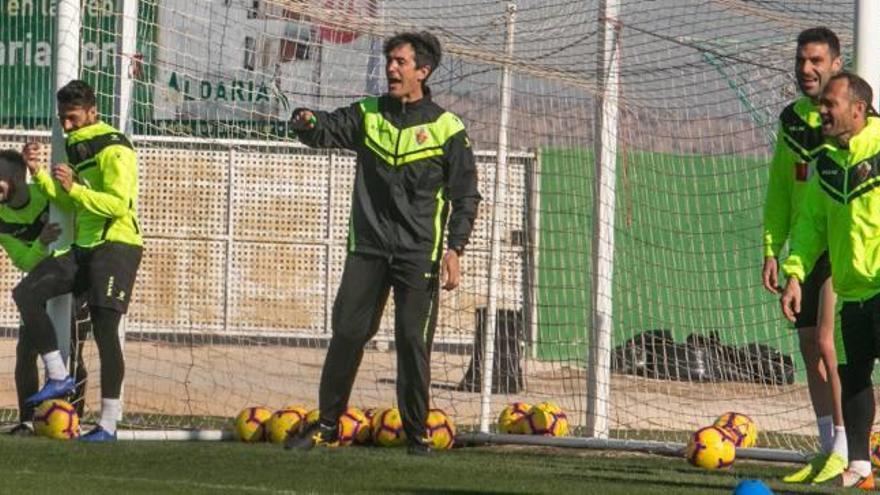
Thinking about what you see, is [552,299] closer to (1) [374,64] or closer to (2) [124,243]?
(1) [374,64]

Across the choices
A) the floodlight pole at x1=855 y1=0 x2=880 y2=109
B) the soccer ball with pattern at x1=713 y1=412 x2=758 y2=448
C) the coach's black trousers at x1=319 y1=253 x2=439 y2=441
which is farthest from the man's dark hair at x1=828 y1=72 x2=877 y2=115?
the soccer ball with pattern at x1=713 y1=412 x2=758 y2=448

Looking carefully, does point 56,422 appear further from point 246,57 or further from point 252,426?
point 246,57

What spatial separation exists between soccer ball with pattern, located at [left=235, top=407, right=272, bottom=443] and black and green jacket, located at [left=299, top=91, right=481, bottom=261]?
5.25 feet

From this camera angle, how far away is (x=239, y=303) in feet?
Result: 66.7

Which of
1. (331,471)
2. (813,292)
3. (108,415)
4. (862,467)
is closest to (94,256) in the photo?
(108,415)

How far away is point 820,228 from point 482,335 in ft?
18.5

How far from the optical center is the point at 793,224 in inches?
397

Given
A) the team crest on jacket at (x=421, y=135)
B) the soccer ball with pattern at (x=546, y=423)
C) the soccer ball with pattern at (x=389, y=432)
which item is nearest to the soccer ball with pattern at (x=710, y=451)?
the soccer ball with pattern at (x=546, y=423)

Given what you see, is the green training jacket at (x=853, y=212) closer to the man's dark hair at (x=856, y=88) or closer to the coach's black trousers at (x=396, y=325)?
the man's dark hair at (x=856, y=88)

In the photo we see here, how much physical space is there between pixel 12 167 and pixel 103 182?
42.5 inches

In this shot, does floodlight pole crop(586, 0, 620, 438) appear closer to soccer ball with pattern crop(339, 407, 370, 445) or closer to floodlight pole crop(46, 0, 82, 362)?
soccer ball with pattern crop(339, 407, 370, 445)

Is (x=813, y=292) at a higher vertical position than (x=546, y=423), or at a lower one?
higher

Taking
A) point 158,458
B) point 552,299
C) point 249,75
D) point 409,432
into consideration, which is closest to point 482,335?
point 552,299

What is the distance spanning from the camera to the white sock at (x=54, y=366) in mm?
Result: 11391
